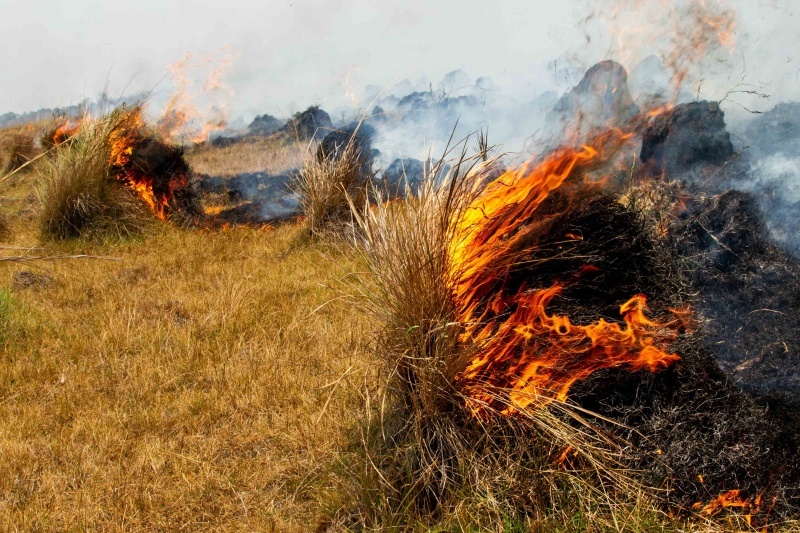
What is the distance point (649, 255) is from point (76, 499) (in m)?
2.76

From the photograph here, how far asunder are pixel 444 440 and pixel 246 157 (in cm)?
1256

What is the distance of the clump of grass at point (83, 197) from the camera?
7812 millimetres

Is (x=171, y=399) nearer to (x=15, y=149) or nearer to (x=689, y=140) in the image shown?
(x=689, y=140)

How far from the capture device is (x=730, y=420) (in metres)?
2.34

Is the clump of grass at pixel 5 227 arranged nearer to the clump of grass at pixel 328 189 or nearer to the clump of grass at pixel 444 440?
the clump of grass at pixel 328 189

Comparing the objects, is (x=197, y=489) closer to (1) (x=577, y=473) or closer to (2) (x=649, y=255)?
(1) (x=577, y=473)

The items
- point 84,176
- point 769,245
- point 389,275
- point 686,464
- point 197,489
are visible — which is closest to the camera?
point 686,464

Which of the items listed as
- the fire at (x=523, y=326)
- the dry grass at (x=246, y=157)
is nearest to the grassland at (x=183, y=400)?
the fire at (x=523, y=326)

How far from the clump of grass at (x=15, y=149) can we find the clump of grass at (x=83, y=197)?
23.0 feet

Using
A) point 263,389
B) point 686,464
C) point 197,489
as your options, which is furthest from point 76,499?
point 686,464

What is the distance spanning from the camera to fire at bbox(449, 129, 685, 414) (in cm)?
248

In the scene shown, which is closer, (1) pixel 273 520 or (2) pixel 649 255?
(2) pixel 649 255

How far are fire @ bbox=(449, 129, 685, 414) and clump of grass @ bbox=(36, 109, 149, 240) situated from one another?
6.45 m

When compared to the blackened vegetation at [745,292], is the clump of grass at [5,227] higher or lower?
higher
